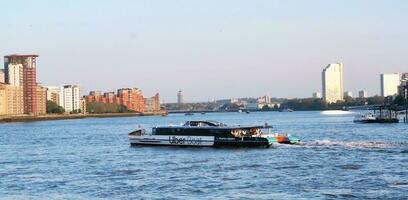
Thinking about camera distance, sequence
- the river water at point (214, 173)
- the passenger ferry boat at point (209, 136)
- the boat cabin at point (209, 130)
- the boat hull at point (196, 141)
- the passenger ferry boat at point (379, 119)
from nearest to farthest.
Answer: the river water at point (214, 173) < the boat hull at point (196, 141) < the passenger ferry boat at point (209, 136) < the boat cabin at point (209, 130) < the passenger ferry boat at point (379, 119)

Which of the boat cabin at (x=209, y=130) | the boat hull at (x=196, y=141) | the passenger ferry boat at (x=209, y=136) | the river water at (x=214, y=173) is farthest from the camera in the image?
the boat cabin at (x=209, y=130)

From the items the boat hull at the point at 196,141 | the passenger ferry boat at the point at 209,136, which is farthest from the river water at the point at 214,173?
the passenger ferry boat at the point at 209,136

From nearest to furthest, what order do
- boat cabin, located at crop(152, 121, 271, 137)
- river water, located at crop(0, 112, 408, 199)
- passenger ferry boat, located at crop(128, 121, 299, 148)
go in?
1. river water, located at crop(0, 112, 408, 199)
2. passenger ferry boat, located at crop(128, 121, 299, 148)
3. boat cabin, located at crop(152, 121, 271, 137)

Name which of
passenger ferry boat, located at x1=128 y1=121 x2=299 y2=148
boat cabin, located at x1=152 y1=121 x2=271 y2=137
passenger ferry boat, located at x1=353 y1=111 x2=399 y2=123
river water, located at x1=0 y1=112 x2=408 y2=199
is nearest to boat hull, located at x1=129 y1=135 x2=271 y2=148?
passenger ferry boat, located at x1=128 y1=121 x2=299 y2=148

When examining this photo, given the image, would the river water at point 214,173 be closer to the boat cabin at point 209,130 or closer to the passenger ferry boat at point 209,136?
the passenger ferry boat at point 209,136

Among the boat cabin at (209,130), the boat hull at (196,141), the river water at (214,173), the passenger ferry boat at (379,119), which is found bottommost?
the river water at (214,173)

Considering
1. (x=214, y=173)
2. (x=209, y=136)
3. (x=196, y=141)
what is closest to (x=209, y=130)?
(x=209, y=136)

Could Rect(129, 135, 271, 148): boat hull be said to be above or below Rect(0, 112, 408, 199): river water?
above

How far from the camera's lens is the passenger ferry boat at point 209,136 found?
262ft

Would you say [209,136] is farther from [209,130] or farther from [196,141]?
[196,141]

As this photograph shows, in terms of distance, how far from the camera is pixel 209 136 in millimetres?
82125

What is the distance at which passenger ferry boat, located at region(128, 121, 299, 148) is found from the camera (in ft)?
262

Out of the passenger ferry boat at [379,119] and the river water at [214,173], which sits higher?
the passenger ferry boat at [379,119]

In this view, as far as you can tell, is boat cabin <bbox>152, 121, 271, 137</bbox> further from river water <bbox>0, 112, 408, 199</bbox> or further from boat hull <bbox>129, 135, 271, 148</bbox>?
river water <bbox>0, 112, 408, 199</bbox>
